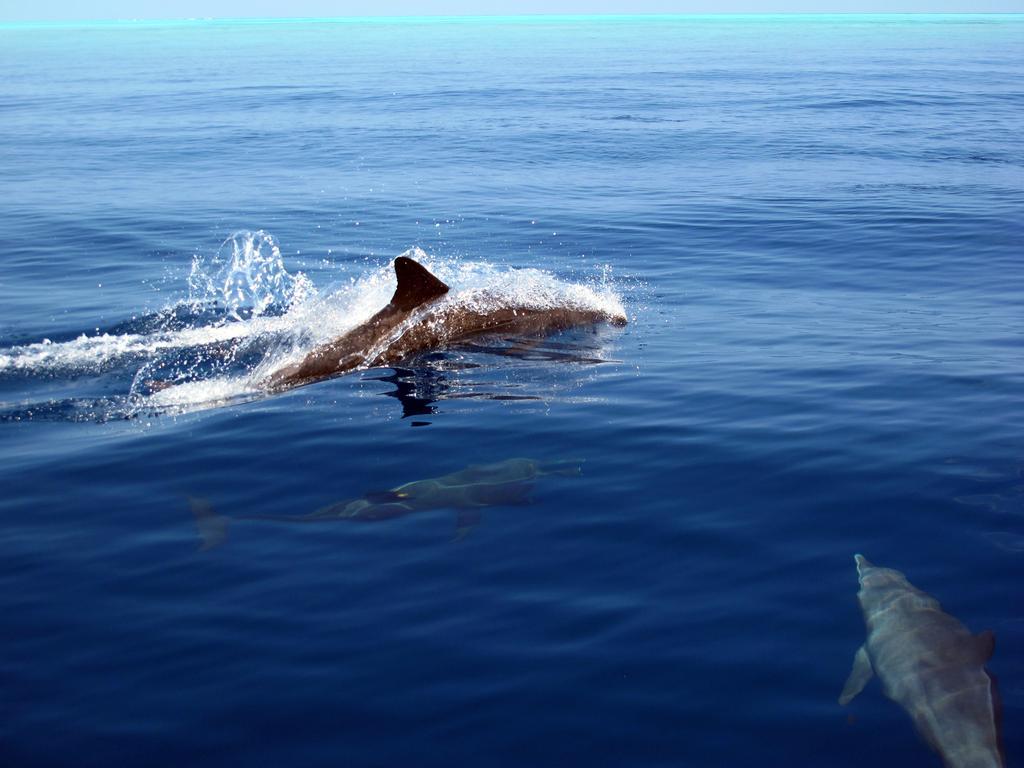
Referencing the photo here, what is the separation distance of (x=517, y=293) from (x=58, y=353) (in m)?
5.35

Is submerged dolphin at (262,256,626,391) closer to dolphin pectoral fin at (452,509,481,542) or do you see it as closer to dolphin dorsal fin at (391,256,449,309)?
dolphin dorsal fin at (391,256,449,309)

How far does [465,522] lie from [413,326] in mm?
5181

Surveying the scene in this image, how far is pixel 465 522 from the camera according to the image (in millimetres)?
7359

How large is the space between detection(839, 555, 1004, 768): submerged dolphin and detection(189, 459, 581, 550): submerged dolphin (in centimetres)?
259

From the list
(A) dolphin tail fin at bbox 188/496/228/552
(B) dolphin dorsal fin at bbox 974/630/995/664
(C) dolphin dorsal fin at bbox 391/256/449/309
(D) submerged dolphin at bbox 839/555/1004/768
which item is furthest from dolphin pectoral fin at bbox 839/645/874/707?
(C) dolphin dorsal fin at bbox 391/256/449/309

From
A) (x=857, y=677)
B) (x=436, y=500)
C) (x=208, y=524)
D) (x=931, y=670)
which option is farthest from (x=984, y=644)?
(x=208, y=524)

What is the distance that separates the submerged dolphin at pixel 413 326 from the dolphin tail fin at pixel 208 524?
3.16 metres

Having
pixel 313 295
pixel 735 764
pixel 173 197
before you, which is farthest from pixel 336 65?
pixel 735 764

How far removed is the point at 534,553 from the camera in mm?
6895

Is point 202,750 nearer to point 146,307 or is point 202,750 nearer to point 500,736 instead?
point 500,736

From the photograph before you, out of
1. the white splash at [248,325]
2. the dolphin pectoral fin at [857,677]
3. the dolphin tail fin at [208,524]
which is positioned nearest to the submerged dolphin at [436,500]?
the dolphin tail fin at [208,524]

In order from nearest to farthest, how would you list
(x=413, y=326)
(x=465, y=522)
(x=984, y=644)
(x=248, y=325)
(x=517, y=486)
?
(x=984, y=644), (x=465, y=522), (x=517, y=486), (x=413, y=326), (x=248, y=325)

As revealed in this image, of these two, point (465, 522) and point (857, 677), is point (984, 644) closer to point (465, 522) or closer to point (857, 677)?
point (857, 677)

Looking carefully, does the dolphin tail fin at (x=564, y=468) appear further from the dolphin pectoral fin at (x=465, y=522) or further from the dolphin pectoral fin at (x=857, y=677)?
the dolphin pectoral fin at (x=857, y=677)
